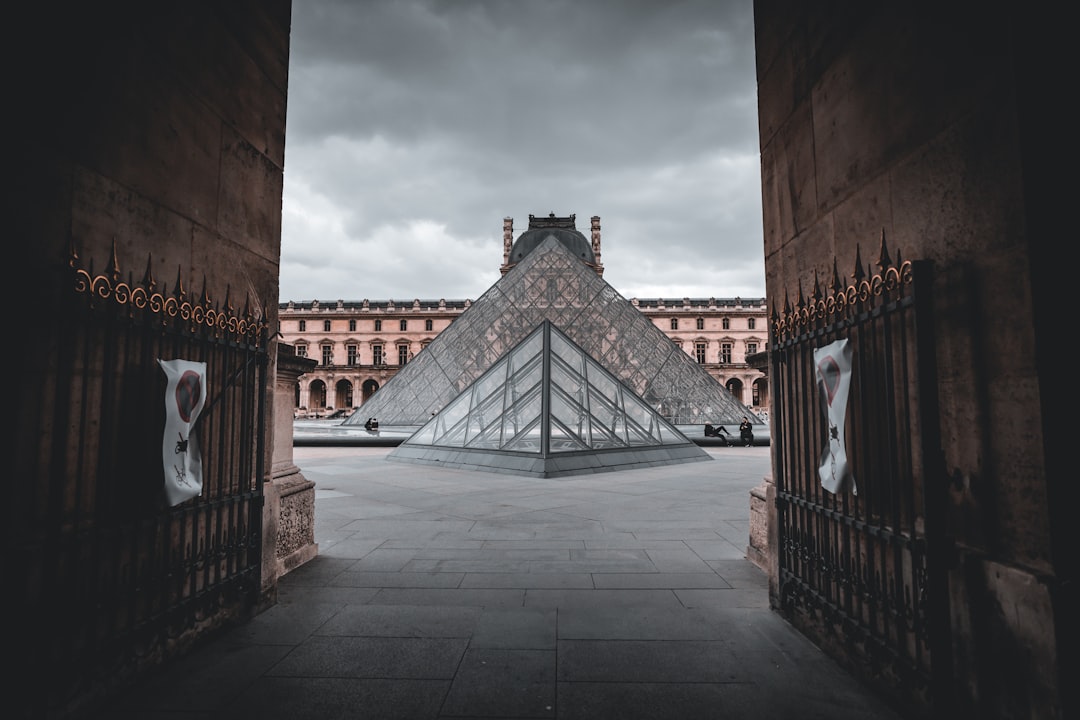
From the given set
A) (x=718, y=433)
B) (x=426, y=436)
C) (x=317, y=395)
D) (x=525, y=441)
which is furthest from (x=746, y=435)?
(x=317, y=395)

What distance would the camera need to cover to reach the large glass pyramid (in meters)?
10.0

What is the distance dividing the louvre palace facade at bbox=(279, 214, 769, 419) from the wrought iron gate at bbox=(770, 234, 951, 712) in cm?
5651

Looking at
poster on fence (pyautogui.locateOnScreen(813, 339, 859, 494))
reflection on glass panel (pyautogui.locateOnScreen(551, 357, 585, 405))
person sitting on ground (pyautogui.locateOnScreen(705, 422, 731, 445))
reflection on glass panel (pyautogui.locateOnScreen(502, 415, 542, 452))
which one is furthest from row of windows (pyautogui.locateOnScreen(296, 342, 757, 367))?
poster on fence (pyautogui.locateOnScreen(813, 339, 859, 494))

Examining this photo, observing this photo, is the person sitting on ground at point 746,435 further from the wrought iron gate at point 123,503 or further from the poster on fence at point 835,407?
the wrought iron gate at point 123,503

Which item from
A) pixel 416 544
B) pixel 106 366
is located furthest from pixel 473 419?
pixel 106 366

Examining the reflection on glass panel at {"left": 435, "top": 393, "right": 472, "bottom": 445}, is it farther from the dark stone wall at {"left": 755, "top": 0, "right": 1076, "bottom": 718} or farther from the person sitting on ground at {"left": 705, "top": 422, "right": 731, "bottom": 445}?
the dark stone wall at {"left": 755, "top": 0, "right": 1076, "bottom": 718}

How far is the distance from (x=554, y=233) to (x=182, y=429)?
164 feet

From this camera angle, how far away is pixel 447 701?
6.91 ft

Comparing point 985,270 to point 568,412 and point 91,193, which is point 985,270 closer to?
point 91,193

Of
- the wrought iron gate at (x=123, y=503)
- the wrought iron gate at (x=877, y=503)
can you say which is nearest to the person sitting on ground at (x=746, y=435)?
the wrought iron gate at (x=877, y=503)

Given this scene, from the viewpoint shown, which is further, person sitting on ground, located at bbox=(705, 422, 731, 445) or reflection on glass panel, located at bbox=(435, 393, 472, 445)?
person sitting on ground, located at bbox=(705, 422, 731, 445)

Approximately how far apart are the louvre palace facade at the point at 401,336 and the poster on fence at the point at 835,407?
5666 centimetres

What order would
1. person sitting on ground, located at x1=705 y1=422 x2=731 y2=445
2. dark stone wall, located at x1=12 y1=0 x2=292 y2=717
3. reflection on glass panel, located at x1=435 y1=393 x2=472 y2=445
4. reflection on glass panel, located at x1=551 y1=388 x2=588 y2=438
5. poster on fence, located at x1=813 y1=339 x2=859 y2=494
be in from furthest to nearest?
person sitting on ground, located at x1=705 y1=422 x2=731 y2=445
reflection on glass panel, located at x1=435 y1=393 x2=472 y2=445
reflection on glass panel, located at x1=551 y1=388 x2=588 y2=438
poster on fence, located at x1=813 y1=339 x2=859 y2=494
dark stone wall, located at x1=12 y1=0 x2=292 y2=717

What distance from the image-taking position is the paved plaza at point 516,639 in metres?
2.10
